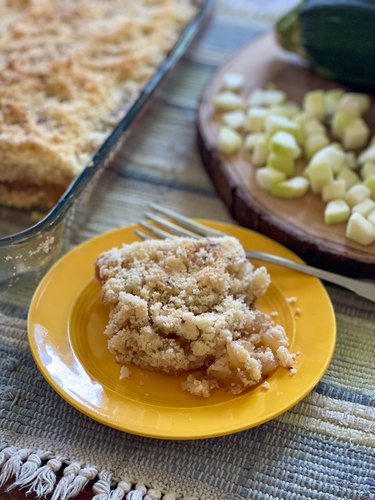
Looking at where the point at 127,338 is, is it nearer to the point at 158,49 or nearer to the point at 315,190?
the point at 315,190

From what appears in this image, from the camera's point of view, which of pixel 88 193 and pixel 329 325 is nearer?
pixel 329 325

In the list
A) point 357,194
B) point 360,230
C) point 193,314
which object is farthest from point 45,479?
point 357,194

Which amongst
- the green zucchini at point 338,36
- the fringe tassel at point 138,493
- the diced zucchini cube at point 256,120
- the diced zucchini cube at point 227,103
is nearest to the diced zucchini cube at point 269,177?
the diced zucchini cube at point 256,120

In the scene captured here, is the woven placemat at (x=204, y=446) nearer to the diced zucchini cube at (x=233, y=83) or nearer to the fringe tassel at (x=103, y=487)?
the fringe tassel at (x=103, y=487)

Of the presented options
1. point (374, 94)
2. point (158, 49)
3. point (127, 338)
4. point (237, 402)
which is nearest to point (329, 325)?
point (237, 402)

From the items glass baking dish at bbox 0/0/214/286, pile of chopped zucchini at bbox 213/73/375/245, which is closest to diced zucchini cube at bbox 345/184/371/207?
pile of chopped zucchini at bbox 213/73/375/245

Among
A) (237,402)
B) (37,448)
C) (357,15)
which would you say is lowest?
(37,448)
